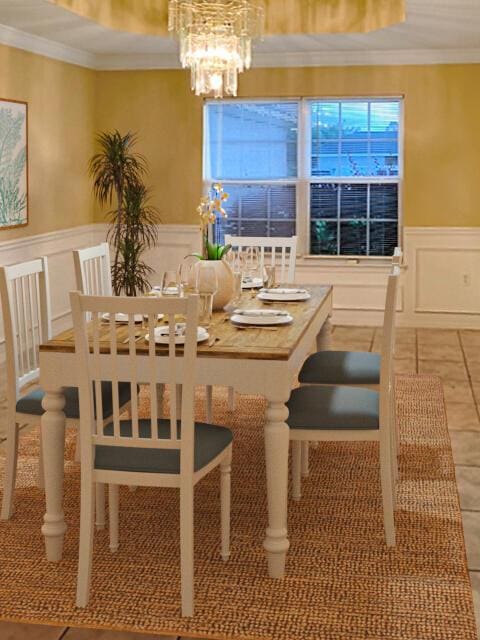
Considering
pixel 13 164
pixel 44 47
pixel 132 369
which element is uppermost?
pixel 44 47

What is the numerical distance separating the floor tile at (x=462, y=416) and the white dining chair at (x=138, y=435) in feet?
7.67

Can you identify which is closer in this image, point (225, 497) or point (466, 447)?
point (225, 497)

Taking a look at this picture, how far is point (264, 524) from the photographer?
3.53 metres

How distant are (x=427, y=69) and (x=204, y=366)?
18.0 ft

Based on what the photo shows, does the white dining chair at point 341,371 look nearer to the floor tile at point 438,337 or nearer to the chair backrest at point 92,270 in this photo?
the chair backrest at point 92,270

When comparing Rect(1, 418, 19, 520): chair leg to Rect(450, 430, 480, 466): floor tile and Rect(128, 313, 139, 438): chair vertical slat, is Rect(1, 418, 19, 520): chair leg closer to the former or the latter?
Rect(128, 313, 139, 438): chair vertical slat

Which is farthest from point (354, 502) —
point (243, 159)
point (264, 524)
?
point (243, 159)

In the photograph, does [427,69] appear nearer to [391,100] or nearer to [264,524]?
[391,100]

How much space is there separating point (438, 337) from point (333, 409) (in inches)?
176

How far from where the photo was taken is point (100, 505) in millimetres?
3422

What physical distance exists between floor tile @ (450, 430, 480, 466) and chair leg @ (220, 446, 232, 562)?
1558mm

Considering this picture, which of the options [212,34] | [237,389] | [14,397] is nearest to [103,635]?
[237,389]

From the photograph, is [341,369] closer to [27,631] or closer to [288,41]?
[27,631]

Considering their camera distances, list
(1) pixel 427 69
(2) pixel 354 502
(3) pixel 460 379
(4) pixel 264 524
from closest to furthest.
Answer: (4) pixel 264 524, (2) pixel 354 502, (3) pixel 460 379, (1) pixel 427 69
